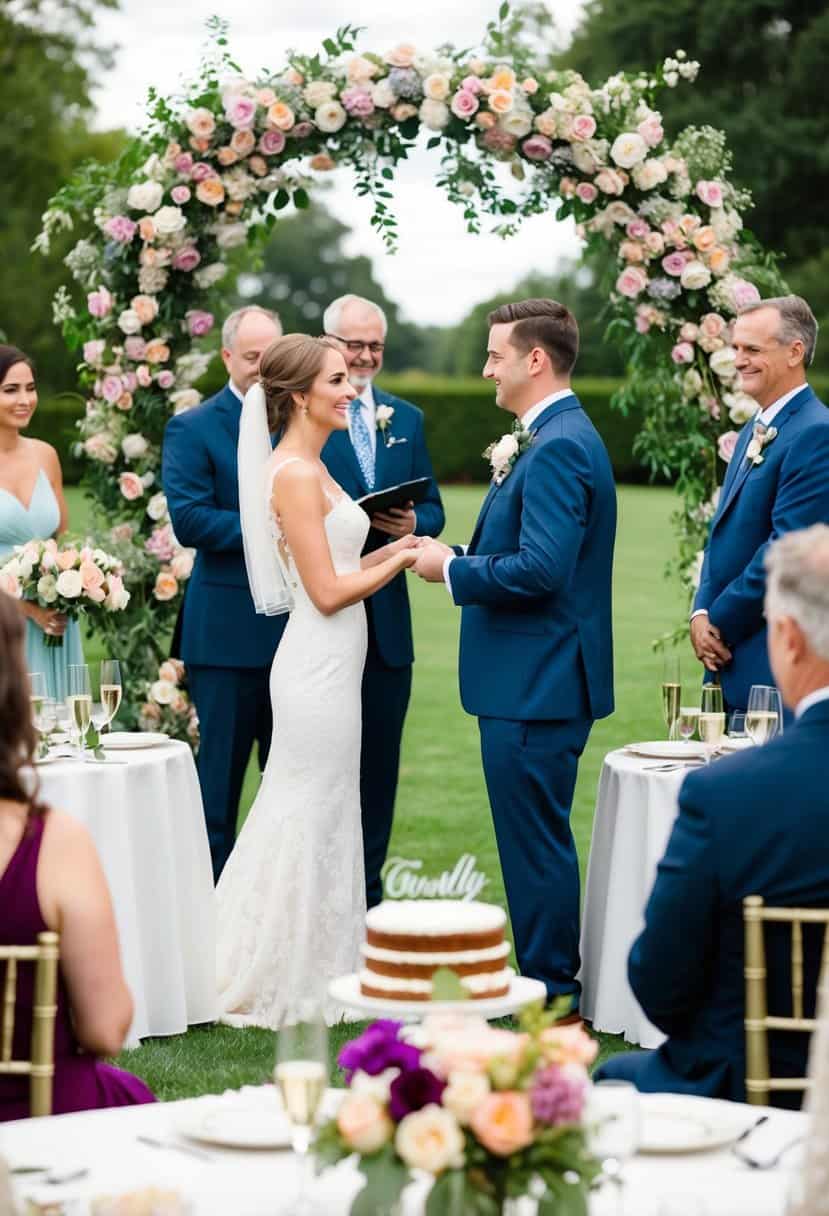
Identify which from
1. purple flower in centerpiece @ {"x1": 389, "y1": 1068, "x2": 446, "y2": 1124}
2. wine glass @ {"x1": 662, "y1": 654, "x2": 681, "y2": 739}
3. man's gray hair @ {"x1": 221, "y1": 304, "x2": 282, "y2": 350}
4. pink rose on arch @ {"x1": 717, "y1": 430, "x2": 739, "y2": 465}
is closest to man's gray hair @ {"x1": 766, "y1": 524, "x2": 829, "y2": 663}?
purple flower in centerpiece @ {"x1": 389, "y1": 1068, "x2": 446, "y2": 1124}

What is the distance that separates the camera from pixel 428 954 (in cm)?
262

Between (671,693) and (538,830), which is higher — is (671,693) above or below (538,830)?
above

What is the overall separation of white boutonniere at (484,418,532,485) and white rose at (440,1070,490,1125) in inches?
145

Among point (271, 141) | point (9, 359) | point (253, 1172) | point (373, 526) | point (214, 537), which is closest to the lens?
point (253, 1172)

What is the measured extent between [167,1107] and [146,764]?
292 centimetres

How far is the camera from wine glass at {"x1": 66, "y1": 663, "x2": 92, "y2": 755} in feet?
17.1

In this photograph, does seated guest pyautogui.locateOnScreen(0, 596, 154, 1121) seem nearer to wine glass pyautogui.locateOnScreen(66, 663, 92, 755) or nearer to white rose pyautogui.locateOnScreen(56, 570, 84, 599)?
wine glass pyautogui.locateOnScreen(66, 663, 92, 755)

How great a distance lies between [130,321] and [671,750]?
3689mm

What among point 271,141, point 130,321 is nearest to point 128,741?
point 130,321

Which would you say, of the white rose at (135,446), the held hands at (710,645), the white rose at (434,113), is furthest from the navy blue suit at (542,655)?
the white rose at (135,446)

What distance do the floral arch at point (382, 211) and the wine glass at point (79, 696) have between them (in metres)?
2.69

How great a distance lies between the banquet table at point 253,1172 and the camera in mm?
2174

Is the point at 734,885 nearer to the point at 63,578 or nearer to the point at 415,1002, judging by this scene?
the point at 415,1002

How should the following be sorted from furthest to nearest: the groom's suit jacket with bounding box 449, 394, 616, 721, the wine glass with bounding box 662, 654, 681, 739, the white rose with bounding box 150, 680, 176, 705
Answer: the white rose with bounding box 150, 680, 176, 705 → the groom's suit jacket with bounding box 449, 394, 616, 721 → the wine glass with bounding box 662, 654, 681, 739
